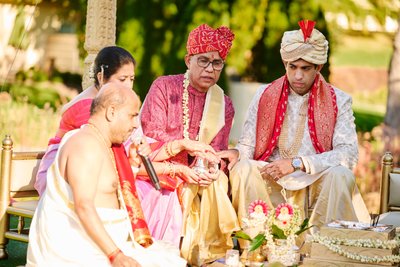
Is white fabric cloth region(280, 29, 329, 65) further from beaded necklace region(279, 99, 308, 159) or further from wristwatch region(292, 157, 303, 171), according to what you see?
wristwatch region(292, 157, 303, 171)

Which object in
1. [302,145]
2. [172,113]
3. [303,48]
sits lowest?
[302,145]

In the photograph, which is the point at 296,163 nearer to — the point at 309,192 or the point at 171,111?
the point at 309,192

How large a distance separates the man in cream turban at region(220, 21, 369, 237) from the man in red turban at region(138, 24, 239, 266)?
178 mm

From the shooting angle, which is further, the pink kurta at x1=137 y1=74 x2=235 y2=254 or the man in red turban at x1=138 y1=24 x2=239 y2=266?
the pink kurta at x1=137 y1=74 x2=235 y2=254

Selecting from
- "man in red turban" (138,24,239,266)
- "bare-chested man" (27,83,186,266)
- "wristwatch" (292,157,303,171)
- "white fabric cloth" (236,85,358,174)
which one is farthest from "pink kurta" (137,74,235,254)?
"bare-chested man" (27,83,186,266)

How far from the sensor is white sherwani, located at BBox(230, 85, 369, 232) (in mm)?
6445

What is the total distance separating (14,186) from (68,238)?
208 centimetres

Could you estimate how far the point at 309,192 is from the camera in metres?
6.68

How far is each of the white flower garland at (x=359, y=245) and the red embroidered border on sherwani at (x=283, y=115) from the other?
1245mm

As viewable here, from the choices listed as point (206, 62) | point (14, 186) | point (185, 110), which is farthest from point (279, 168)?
point (14, 186)

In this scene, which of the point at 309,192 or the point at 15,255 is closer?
the point at 309,192

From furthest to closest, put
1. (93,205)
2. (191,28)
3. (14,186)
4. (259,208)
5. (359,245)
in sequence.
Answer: (191,28)
(14,186)
(259,208)
(359,245)
(93,205)

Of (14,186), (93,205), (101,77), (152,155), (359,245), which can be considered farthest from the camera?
(14,186)

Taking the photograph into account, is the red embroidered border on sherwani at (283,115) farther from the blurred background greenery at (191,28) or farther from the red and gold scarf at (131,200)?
the blurred background greenery at (191,28)
